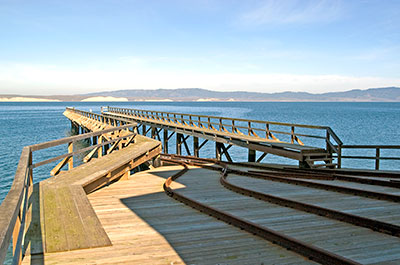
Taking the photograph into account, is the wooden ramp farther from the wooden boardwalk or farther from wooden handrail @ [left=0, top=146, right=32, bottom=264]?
wooden handrail @ [left=0, top=146, right=32, bottom=264]

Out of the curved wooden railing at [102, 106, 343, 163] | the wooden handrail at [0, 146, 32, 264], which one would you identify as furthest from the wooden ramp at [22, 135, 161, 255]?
the curved wooden railing at [102, 106, 343, 163]

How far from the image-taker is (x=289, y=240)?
4312 mm

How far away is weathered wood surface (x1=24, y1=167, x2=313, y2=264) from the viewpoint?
409cm

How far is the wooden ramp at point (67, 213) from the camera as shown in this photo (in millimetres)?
4512

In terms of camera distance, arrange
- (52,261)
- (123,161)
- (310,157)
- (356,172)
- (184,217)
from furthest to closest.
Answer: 1. (310,157)
2. (356,172)
3. (123,161)
4. (184,217)
5. (52,261)

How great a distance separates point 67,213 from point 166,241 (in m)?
1.78

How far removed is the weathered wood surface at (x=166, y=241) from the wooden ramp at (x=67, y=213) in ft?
0.62

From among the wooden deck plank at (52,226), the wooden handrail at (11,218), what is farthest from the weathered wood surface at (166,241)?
the wooden handrail at (11,218)

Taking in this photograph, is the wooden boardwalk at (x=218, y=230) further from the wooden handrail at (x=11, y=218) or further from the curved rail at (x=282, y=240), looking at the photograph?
the wooden handrail at (x=11, y=218)

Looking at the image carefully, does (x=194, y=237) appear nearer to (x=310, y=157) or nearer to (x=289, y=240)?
(x=289, y=240)

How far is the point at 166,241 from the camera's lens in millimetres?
4746

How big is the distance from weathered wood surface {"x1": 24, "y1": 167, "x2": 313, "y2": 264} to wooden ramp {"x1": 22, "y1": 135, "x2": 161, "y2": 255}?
189 millimetres

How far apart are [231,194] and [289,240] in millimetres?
3438

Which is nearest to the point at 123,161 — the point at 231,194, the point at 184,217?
the point at 231,194
